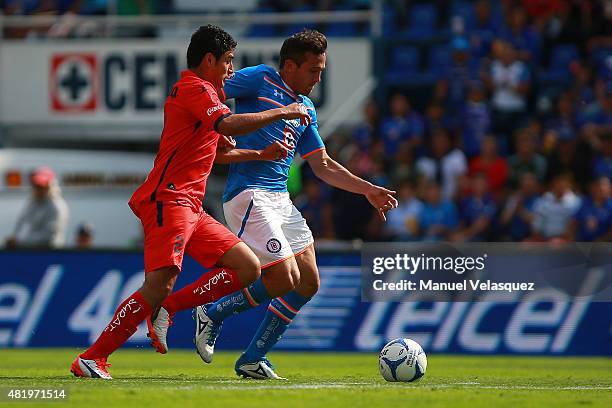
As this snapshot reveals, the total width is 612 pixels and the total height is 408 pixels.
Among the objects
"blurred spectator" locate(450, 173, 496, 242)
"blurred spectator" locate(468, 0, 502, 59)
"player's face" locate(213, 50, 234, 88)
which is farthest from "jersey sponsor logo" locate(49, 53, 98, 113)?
"player's face" locate(213, 50, 234, 88)

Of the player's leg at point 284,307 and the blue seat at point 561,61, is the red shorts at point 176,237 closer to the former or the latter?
the player's leg at point 284,307

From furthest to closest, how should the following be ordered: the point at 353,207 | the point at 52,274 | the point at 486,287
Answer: the point at 353,207 < the point at 52,274 < the point at 486,287

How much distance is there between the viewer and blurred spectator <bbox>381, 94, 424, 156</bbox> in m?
19.0

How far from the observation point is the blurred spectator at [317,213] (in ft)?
58.3

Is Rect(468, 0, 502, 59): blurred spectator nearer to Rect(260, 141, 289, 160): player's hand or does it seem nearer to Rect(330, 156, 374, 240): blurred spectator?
Rect(330, 156, 374, 240): blurred spectator

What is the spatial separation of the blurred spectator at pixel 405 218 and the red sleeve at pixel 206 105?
8.76 m

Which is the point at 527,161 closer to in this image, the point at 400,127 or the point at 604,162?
the point at 604,162

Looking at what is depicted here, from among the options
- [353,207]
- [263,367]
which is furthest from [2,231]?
[263,367]

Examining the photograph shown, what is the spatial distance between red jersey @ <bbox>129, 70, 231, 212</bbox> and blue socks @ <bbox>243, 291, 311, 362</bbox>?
3.45ft

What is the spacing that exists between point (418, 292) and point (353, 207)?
4.28 metres

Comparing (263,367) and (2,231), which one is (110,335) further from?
(2,231)

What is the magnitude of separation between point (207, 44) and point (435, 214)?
8870mm

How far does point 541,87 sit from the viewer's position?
19641mm

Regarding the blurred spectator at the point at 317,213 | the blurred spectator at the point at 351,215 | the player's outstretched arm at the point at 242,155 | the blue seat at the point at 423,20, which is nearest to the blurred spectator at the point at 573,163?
the blurred spectator at the point at 351,215
